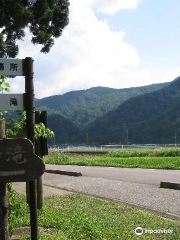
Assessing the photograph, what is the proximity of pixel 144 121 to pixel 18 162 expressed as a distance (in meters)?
137

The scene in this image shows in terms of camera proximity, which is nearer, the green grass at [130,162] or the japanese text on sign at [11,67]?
the japanese text on sign at [11,67]

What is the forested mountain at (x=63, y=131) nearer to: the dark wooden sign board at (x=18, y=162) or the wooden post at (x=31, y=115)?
the wooden post at (x=31, y=115)

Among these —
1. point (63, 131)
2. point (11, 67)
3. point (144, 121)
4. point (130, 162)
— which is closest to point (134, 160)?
point (130, 162)

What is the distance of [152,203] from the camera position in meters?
8.71

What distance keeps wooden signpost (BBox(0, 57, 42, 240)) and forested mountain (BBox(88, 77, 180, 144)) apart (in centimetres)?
10897

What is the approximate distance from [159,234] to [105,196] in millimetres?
4167

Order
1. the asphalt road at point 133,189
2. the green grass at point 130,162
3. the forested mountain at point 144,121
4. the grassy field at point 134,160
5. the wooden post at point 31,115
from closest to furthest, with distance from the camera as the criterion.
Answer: the wooden post at point 31,115 → the asphalt road at point 133,189 → the green grass at point 130,162 → the grassy field at point 134,160 → the forested mountain at point 144,121

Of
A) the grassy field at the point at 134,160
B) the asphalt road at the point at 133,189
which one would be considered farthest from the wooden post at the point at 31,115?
the grassy field at the point at 134,160

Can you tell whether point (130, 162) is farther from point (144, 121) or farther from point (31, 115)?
point (144, 121)

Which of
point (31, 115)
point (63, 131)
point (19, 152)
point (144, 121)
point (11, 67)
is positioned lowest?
point (19, 152)

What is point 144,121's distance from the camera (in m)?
139

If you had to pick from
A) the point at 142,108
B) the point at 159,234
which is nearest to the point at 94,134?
the point at 142,108

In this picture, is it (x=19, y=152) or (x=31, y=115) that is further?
(x=31, y=115)

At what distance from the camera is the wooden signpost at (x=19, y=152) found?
4.22 meters
